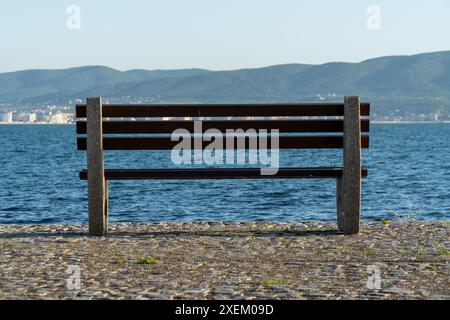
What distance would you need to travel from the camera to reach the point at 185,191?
1371 inches

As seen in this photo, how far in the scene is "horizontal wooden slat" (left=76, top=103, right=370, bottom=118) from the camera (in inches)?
369

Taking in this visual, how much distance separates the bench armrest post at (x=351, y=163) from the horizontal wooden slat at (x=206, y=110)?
0.50ft

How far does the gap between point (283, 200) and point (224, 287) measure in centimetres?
2392

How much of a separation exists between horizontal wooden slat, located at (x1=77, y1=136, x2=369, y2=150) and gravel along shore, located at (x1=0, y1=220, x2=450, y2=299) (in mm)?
939

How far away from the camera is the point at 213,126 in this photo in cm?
938

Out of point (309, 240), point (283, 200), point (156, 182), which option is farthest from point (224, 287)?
point (156, 182)

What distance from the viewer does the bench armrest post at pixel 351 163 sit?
9406mm

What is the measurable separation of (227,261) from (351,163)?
7.49 ft

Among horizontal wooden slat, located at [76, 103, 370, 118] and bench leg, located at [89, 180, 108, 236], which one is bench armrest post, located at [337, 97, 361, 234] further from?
bench leg, located at [89, 180, 108, 236]

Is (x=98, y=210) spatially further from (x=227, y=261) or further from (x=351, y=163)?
(x=351, y=163)

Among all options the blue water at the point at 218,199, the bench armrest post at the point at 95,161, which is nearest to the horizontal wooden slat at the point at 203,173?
the bench armrest post at the point at 95,161

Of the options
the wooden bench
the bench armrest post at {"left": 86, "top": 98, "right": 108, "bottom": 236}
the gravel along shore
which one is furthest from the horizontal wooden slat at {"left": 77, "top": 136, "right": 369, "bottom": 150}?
the gravel along shore
